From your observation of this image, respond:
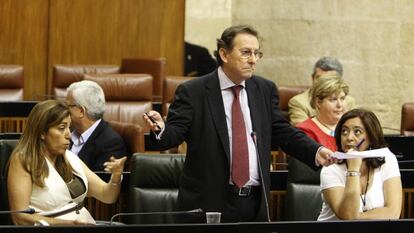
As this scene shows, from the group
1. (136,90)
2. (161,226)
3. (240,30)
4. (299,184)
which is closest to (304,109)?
(136,90)

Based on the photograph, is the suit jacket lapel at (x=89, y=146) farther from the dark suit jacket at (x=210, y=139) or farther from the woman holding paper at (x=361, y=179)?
the woman holding paper at (x=361, y=179)

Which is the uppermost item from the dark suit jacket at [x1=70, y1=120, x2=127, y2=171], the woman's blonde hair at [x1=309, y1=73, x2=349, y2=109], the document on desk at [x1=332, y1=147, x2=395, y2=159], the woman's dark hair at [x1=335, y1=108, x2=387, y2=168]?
the woman's blonde hair at [x1=309, y1=73, x2=349, y2=109]

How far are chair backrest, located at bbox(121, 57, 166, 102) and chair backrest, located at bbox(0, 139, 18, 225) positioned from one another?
14.1 ft

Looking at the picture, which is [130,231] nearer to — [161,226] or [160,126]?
[161,226]

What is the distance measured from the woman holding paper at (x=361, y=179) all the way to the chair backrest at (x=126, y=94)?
11.7ft

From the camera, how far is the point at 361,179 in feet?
16.3

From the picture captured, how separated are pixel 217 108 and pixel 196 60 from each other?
6211mm

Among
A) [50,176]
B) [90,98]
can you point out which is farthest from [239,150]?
[90,98]

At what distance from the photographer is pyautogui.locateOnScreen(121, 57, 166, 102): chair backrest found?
32.0 ft

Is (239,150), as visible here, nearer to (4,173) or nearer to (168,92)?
(4,173)

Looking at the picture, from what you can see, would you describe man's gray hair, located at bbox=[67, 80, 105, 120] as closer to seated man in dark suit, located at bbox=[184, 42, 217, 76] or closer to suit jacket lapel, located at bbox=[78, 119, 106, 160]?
suit jacket lapel, located at bbox=[78, 119, 106, 160]

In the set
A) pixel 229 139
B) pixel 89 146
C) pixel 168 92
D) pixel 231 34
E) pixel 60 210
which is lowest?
pixel 60 210

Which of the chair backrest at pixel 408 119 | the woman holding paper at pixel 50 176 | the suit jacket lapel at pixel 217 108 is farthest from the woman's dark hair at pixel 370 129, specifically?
the chair backrest at pixel 408 119

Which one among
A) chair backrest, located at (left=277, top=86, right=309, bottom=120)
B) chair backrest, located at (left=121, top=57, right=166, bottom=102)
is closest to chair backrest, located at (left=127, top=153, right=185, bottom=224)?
chair backrest, located at (left=277, top=86, right=309, bottom=120)
